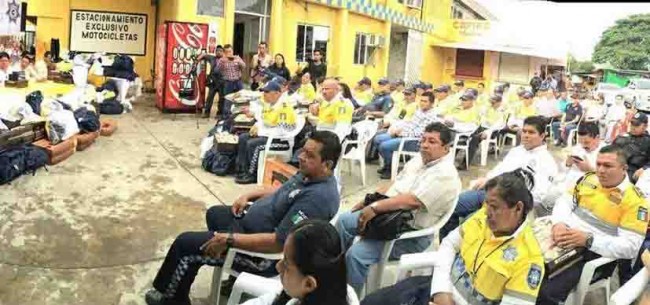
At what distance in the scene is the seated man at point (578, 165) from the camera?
3.98m

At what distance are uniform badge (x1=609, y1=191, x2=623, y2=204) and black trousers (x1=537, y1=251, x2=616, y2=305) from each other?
11.3 inches

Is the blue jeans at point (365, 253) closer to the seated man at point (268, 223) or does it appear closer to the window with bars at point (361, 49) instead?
the seated man at point (268, 223)

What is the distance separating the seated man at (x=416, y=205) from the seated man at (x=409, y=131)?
334 centimetres

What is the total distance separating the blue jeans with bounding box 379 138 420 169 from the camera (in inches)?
278

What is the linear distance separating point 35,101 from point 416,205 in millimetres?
5149

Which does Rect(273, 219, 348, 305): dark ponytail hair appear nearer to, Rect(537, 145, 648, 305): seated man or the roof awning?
Rect(537, 145, 648, 305): seated man

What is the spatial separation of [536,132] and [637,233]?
145cm

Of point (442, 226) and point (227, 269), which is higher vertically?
point (442, 226)

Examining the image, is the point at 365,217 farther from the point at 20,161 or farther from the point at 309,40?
the point at 309,40

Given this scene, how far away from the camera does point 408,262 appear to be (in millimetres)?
3086

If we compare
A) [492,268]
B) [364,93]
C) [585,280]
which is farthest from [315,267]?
[364,93]

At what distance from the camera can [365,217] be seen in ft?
10.6

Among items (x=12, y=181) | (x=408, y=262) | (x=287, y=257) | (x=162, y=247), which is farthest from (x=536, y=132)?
(x=12, y=181)

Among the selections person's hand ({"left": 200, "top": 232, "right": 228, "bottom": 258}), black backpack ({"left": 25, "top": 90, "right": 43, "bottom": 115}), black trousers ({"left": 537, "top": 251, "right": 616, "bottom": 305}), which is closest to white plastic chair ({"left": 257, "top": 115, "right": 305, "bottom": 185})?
black backpack ({"left": 25, "top": 90, "right": 43, "bottom": 115})
